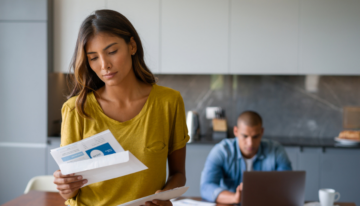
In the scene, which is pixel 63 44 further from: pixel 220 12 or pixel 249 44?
pixel 249 44

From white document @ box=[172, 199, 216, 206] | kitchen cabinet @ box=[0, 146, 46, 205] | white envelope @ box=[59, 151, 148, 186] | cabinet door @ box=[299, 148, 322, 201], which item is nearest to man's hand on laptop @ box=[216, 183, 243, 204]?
white document @ box=[172, 199, 216, 206]

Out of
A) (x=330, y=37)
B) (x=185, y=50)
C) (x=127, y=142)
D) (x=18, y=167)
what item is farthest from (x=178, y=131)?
(x=18, y=167)

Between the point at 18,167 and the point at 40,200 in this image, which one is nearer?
the point at 40,200

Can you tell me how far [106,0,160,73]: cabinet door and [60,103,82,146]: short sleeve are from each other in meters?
2.15

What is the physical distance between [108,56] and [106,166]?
36 centimetres

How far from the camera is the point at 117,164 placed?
932 mm

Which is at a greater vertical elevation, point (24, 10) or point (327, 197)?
point (24, 10)

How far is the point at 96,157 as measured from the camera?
930 mm

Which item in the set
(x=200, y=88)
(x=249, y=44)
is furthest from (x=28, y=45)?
(x=249, y=44)

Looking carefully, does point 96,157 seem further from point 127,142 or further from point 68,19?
point 68,19

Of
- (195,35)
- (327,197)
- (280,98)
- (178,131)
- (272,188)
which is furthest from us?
(280,98)

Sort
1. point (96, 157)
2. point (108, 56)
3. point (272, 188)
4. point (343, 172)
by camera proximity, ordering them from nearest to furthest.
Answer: point (96, 157)
point (108, 56)
point (272, 188)
point (343, 172)

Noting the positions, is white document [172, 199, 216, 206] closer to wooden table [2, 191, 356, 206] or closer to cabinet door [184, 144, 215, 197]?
wooden table [2, 191, 356, 206]

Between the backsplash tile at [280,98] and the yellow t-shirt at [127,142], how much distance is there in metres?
2.46
